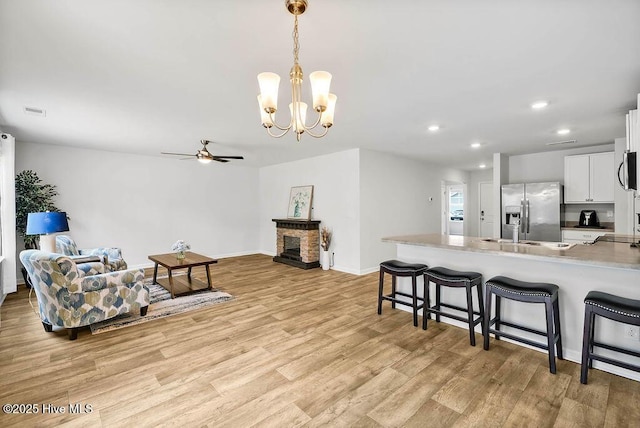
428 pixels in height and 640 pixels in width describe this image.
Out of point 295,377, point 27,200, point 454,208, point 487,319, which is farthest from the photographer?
point 454,208

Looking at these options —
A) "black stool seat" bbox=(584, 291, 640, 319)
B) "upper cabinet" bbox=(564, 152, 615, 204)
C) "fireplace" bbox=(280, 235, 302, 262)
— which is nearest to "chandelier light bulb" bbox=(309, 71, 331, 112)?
"black stool seat" bbox=(584, 291, 640, 319)

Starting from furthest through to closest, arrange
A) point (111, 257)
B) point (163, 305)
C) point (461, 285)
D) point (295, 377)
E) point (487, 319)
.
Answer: point (111, 257)
point (163, 305)
point (461, 285)
point (487, 319)
point (295, 377)

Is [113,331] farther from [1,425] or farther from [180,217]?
[180,217]

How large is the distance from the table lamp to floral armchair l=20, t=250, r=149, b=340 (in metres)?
1.07

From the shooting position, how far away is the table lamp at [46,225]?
3.98m

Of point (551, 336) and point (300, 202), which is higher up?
point (300, 202)

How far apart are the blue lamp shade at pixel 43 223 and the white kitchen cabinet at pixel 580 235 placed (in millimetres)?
8380

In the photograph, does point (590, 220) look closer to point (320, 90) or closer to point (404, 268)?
point (404, 268)

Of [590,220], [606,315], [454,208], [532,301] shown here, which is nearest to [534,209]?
[590,220]

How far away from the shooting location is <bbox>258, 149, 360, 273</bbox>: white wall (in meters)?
5.84

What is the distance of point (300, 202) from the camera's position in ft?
23.2

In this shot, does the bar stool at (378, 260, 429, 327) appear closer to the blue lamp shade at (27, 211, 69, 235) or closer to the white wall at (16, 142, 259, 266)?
the blue lamp shade at (27, 211, 69, 235)

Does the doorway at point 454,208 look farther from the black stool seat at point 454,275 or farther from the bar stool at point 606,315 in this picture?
the bar stool at point 606,315

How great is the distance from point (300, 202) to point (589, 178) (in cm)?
571
